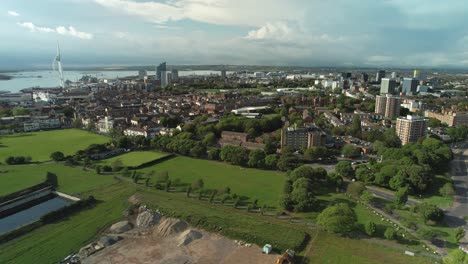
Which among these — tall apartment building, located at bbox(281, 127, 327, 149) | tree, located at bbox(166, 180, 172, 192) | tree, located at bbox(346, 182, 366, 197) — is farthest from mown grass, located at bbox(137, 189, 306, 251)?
tall apartment building, located at bbox(281, 127, 327, 149)

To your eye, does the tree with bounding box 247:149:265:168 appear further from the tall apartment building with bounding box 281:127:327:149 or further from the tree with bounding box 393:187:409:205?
the tree with bounding box 393:187:409:205

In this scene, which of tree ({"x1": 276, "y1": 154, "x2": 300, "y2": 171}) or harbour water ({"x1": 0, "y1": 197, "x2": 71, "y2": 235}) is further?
tree ({"x1": 276, "y1": 154, "x2": 300, "y2": 171})

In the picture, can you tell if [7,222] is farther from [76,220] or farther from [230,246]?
[230,246]

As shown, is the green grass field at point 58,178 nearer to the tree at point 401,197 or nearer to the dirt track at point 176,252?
the dirt track at point 176,252

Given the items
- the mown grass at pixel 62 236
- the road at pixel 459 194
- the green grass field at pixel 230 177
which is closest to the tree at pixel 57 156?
the green grass field at pixel 230 177

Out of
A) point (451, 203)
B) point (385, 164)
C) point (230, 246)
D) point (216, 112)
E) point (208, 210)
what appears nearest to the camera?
point (230, 246)

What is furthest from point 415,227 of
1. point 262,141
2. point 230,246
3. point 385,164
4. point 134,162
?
point 134,162
